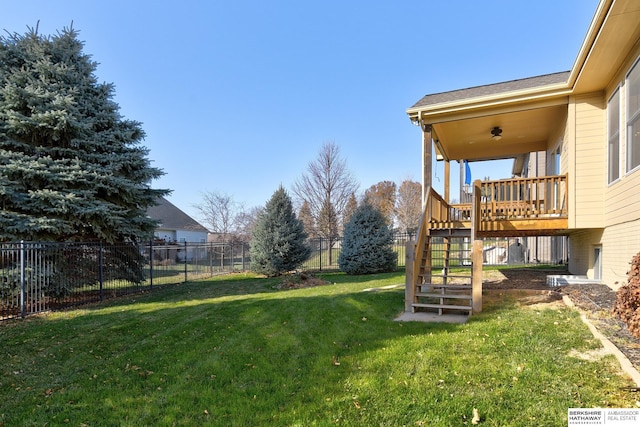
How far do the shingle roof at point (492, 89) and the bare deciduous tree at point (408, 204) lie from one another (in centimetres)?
2270

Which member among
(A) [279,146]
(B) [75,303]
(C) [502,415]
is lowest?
(B) [75,303]

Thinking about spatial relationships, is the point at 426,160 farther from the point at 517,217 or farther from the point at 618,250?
the point at 618,250

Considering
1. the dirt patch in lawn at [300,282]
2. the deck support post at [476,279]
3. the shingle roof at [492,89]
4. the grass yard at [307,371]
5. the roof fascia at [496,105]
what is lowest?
the dirt patch in lawn at [300,282]

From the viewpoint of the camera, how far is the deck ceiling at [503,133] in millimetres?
8406

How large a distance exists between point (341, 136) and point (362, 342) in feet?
69.1

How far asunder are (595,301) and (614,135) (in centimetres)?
318

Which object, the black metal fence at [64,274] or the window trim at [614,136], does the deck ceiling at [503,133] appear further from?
the black metal fence at [64,274]

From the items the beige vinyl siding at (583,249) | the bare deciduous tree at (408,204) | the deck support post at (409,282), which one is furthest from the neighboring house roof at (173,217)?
the beige vinyl siding at (583,249)

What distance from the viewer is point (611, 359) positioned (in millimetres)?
3428

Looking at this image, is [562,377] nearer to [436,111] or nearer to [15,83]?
[436,111]

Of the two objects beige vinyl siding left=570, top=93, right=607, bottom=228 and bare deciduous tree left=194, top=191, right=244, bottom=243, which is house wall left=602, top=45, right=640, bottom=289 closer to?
beige vinyl siding left=570, top=93, right=607, bottom=228

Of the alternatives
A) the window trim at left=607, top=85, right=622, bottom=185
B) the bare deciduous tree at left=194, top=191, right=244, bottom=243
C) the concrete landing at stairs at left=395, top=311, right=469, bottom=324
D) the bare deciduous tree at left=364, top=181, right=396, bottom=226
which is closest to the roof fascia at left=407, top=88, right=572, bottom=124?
the window trim at left=607, top=85, right=622, bottom=185

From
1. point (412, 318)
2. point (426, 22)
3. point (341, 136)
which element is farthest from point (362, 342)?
point (341, 136)

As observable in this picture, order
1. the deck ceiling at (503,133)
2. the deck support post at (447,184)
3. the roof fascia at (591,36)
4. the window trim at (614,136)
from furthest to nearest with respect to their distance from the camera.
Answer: the deck support post at (447,184) < the deck ceiling at (503,133) < the window trim at (614,136) < the roof fascia at (591,36)
